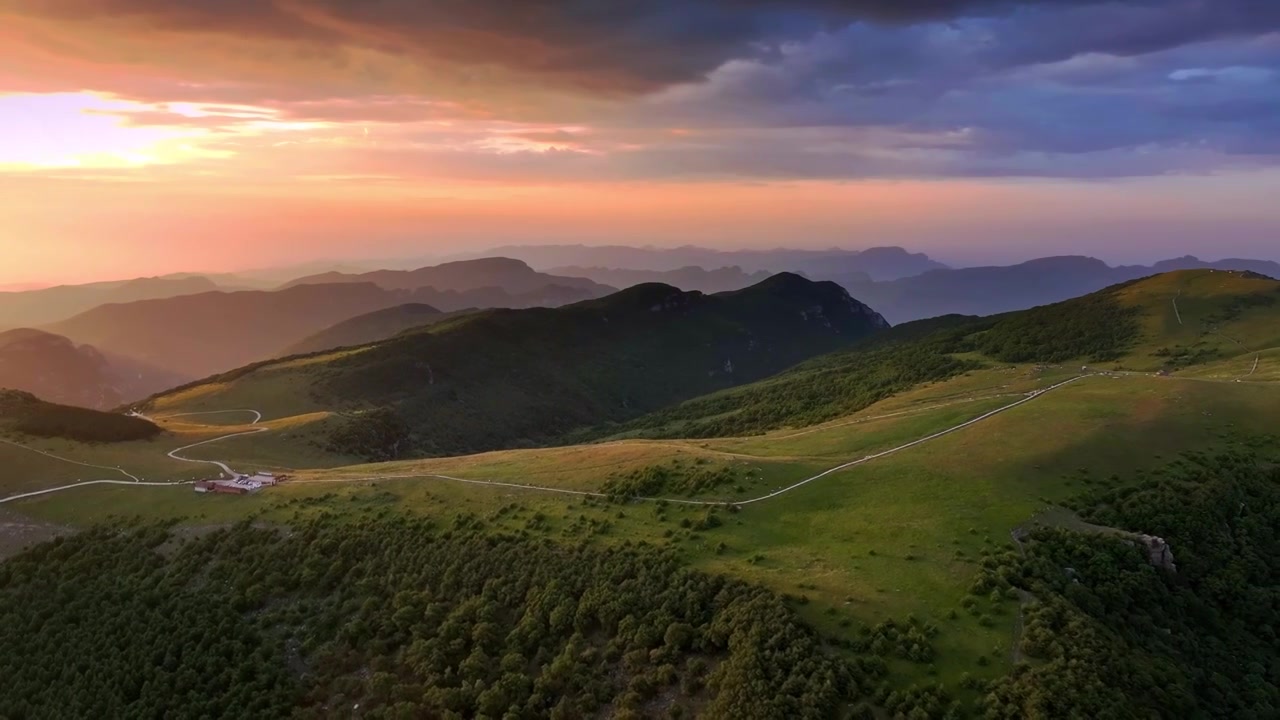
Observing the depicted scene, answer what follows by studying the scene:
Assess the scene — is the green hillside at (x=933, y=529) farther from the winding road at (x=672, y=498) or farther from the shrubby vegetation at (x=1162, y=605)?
the winding road at (x=672, y=498)

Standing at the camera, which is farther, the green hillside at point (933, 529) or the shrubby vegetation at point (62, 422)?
the shrubby vegetation at point (62, 422)

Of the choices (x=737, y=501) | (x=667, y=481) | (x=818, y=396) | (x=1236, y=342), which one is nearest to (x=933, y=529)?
(x=737, y=501)

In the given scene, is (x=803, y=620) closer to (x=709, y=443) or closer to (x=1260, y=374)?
(x=709, y=443)

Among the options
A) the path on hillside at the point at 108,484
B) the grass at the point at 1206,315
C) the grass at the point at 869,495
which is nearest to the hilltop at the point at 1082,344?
the grass at the point at 1206,315

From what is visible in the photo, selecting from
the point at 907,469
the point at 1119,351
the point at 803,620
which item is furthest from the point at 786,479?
the point at 1119,351

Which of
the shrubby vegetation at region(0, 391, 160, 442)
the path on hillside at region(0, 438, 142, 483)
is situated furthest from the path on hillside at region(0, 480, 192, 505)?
the shrubby vegetation at region(0, 391, 160, 442)

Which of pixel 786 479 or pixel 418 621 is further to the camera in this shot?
pixel 786 479
